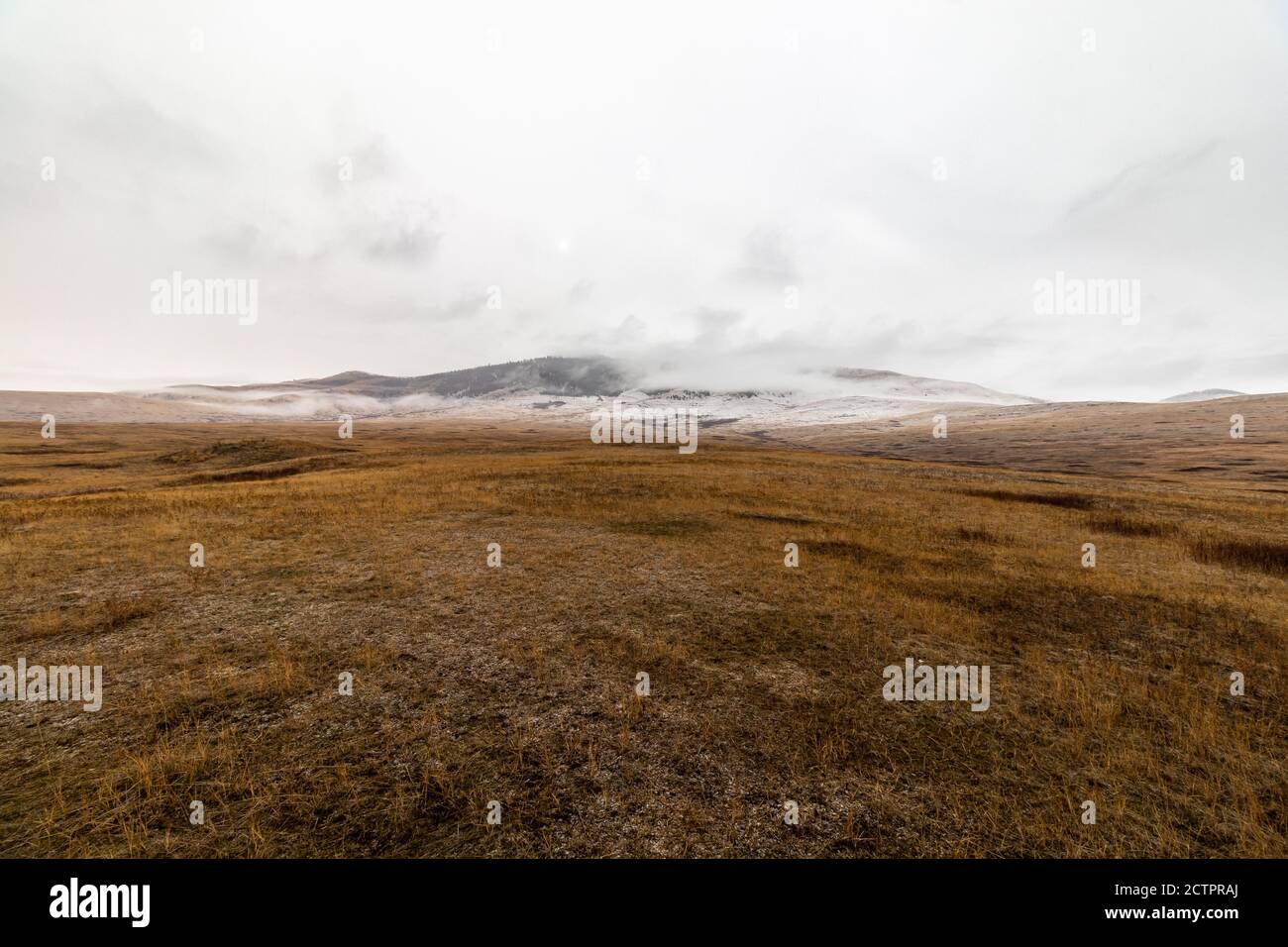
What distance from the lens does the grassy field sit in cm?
601

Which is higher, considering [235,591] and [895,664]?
[235,591]

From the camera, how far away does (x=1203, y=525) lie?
2542cm

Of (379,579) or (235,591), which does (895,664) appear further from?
(235,591)

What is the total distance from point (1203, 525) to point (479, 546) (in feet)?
119

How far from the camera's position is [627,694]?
360 inches

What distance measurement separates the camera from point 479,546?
19422 mm

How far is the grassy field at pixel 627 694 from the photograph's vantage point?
6012mm
